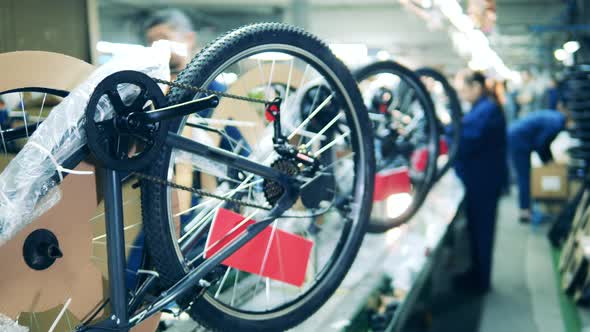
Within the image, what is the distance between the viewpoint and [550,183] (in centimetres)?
684

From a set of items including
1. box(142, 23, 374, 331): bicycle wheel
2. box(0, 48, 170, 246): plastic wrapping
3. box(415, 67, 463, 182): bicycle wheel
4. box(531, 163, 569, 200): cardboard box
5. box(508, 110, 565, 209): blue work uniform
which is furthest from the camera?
box(531, 163, 569, 200): cardboard box

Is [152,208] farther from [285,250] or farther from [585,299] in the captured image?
[585,299]

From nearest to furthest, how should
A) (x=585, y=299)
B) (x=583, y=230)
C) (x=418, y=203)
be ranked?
(x=418, y=203) < (x=585, y=299) < (x=583, y=230)

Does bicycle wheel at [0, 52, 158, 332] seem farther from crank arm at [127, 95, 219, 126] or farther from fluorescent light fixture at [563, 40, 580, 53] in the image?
fluorescent light fixture at [563, 40, 580, 53]


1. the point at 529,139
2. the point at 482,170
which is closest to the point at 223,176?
the point at 482,170

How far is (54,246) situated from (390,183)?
5.71 feet

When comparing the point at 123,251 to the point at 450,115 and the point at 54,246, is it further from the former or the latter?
the point at 450,115

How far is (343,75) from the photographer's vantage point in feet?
5.43

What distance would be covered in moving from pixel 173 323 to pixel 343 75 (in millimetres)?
880

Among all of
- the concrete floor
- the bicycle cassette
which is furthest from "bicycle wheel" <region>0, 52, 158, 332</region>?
the concrete floor

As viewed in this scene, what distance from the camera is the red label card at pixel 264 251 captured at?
139 cm

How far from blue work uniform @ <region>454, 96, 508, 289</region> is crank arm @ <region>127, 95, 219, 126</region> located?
125 inches

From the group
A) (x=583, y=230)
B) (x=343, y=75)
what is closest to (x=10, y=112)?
(x=343, y=75)

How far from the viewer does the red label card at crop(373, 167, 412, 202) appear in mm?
2461
